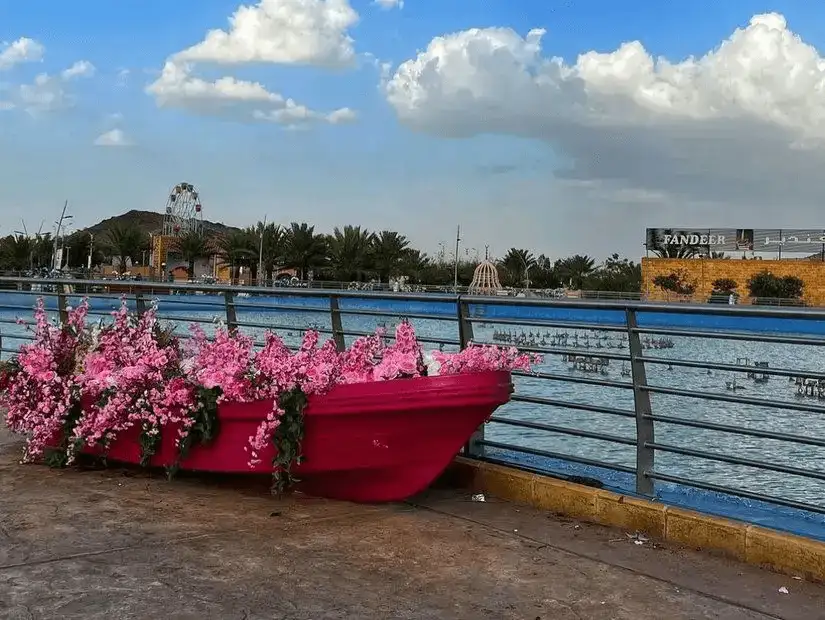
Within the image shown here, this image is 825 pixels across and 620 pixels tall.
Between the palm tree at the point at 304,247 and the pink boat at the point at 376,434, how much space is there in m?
79.7

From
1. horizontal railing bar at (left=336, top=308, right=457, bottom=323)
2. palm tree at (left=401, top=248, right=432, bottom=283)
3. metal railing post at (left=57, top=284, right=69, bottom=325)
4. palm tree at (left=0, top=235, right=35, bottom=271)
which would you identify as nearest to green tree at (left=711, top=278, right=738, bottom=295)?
palm tree at (left=401, top=248, right=432, bottom=283)

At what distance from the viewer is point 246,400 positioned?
17.3 ft

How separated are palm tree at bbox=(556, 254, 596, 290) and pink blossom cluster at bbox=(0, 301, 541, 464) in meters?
97.9

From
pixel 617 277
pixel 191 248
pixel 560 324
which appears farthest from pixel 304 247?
A: pixel 560 324

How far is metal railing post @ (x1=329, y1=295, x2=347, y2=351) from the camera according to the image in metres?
6.70

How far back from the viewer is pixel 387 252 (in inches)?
3396

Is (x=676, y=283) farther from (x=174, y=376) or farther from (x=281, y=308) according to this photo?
(x=174, y=376)

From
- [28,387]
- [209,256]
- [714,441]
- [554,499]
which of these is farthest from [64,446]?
[209,256]

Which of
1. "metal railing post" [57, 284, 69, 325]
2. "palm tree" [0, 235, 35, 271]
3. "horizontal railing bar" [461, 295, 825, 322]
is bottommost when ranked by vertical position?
"metal railing post" [57, 284, 69, 325]

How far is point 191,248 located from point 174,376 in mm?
→ 88774

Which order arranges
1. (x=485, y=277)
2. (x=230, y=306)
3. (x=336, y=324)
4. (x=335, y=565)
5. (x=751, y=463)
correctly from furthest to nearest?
(x=485, y=277), (x=230, y=306), (x=336, y=324), (x=751, y=463), (x=335, y=565)

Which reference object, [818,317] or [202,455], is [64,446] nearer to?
[202,455]

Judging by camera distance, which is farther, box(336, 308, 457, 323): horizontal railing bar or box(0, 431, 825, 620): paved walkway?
box(336, 308, 457, 323): horizontal railing bar

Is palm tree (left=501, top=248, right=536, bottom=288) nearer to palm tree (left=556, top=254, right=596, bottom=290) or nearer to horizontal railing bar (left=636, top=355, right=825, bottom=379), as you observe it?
palm tree (left=556, top=254, right=596, bottom=290)
